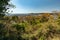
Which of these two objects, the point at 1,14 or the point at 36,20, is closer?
the point at 1,14

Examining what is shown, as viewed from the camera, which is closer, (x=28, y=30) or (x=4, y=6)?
(x=4, y=6)

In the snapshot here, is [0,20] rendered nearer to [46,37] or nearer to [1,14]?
[1,14]

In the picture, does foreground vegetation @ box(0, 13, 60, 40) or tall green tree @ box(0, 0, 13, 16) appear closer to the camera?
tall green tree @ box(0, 0, 13, 16)

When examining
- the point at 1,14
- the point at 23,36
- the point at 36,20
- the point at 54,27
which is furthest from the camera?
the point at 36,20

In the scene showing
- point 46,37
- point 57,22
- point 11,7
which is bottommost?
point 46,37

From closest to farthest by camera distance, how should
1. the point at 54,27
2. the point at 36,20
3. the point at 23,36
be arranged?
the point at 23,36 < the point at 54,27 < the point at 36,20

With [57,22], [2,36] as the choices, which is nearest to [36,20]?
[57,22]

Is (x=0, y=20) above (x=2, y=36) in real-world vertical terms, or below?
above

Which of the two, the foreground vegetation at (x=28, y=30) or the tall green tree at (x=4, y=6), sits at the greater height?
the tall green tree at (x=4, y=6)

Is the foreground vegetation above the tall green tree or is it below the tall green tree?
below

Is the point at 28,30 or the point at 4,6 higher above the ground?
the point at 4,6

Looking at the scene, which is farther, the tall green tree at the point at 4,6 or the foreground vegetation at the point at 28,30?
the foreground vegetation at the point at 28,30
